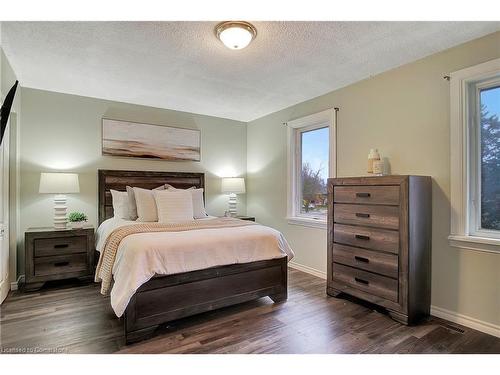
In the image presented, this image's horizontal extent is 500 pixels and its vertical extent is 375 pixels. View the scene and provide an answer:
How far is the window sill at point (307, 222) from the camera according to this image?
146 inches

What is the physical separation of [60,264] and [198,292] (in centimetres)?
195

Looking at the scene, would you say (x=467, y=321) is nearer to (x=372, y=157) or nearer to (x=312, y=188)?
(x=372, y=157)

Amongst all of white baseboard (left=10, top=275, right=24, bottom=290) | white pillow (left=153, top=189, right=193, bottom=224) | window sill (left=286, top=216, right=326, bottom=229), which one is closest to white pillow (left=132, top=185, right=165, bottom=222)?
white pillow (left=153, top=189, right=193, bottom=224)

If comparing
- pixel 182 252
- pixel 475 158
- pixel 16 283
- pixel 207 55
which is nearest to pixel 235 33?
pixel 207 55

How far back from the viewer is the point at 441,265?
8.27 ft

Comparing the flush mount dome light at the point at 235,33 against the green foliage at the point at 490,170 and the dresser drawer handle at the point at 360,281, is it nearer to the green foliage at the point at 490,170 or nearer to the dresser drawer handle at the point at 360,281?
the green foliage at the point at 490,170

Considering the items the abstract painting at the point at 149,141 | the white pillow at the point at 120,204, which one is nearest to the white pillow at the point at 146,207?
the white pillow at the point at 120,204

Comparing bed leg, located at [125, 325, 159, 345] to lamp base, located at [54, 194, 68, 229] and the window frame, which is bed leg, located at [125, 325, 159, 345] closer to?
lamp base, located at [54, 194, 68, 229]

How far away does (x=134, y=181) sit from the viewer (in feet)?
13.3
